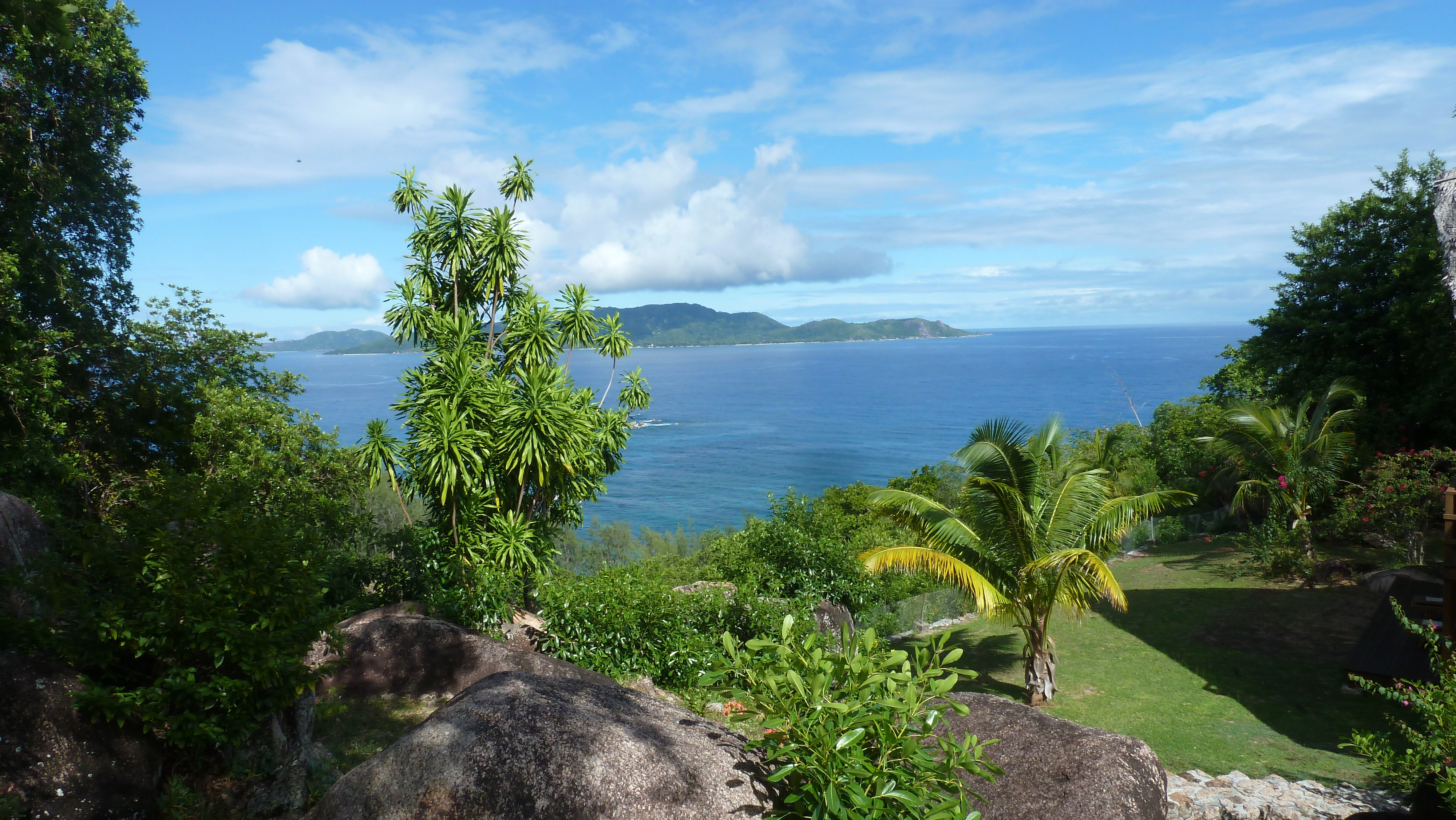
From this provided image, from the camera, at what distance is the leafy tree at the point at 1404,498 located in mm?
14531

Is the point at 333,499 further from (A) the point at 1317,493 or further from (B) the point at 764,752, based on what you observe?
(A) the point at 1317,493

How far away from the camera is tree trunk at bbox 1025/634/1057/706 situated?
11.2 metres

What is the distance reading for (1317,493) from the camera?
17.4m

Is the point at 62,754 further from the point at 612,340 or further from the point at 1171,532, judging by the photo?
the point at 1171,532

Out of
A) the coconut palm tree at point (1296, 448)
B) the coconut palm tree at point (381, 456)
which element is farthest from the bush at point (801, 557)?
the coconut palm tree at point (1296, 448)

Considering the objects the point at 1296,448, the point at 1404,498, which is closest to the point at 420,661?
the point at 1404,498

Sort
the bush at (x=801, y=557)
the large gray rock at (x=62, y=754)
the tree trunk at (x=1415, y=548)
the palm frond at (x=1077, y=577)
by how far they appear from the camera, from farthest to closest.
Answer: the tree trunk at (x=1415, y=548) → the bush at (x=801, y=557) → the palm frond at (x=1077, y=577) → the large gray rock at (x=62, y=754)

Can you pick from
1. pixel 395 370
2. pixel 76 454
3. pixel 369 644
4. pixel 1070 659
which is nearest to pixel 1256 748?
pixel 1070 659

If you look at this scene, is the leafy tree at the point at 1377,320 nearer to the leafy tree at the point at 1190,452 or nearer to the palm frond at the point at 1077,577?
the leafy tree at the point at 1190,452

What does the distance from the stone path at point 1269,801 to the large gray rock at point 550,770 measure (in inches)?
217

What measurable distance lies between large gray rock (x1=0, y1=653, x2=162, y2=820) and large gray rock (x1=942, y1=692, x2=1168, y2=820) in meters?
5.10

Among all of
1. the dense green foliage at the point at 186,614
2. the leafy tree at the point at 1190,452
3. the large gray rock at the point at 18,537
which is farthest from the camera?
the leafy tree at the point at 1190,452

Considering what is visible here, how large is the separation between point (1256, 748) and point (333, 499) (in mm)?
15391

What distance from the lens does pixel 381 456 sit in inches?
422
